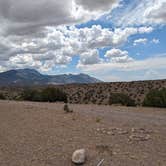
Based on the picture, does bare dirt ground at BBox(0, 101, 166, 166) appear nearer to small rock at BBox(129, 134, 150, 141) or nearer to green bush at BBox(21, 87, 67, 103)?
small rock at BBox(129, 134, 150, 141)

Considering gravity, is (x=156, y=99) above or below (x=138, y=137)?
above

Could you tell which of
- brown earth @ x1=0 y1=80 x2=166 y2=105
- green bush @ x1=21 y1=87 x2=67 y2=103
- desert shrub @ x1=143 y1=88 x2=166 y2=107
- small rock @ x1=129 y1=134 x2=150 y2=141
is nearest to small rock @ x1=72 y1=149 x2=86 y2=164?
small rock @ x1=129 y1=134 x2=150 y2=141

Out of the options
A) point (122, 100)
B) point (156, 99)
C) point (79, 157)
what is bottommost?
point (79, 157)

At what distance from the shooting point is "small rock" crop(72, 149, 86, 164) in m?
11.4

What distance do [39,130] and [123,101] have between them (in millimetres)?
22017

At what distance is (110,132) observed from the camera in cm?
1571

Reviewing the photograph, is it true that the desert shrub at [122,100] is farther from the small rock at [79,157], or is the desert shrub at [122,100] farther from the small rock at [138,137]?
the small rock at [79,157]

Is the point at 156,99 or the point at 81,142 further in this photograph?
the point at 156,99

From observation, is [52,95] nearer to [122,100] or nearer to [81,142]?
[122,100]

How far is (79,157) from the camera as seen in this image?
453 inches

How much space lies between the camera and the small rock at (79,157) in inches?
449

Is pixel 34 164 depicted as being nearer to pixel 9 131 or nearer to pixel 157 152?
pixel 157 152

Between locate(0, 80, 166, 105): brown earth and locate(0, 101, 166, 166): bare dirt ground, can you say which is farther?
locate(0, 80, 166, 105): brown earth

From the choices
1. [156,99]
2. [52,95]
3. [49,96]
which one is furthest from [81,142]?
[52,95]
